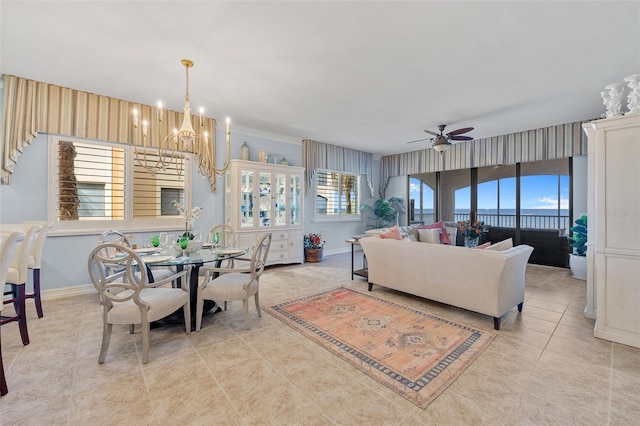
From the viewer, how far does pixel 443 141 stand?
4598mm

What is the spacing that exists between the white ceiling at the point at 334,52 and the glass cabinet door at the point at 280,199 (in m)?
1.43

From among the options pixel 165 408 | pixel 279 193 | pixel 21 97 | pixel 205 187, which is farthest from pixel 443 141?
pixel 21 97

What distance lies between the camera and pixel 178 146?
4.47 meters

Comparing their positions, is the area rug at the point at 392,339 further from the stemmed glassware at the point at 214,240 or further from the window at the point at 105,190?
the window at the point at 105,190

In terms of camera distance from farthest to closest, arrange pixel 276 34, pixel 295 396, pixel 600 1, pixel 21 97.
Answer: pixel 21 97
pixel 276 34
pixel 600 1
pixel 295 396

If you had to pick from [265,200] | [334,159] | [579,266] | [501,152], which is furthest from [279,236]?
[579,266]

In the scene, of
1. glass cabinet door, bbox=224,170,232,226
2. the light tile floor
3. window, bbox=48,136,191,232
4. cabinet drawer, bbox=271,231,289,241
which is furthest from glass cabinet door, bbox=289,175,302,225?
the light tile floor

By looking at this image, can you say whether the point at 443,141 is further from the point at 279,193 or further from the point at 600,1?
the point at 279,193

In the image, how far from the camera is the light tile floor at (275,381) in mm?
1606

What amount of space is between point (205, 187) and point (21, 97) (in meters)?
2.38

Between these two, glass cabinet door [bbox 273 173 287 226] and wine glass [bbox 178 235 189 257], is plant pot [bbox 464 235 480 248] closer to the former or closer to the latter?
glass cabinet door [bbox 273 173 287 226]

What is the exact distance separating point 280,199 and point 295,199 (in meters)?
0.35

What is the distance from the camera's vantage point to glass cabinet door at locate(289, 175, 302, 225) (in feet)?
18.5

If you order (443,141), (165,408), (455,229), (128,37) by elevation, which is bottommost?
(165,408)
